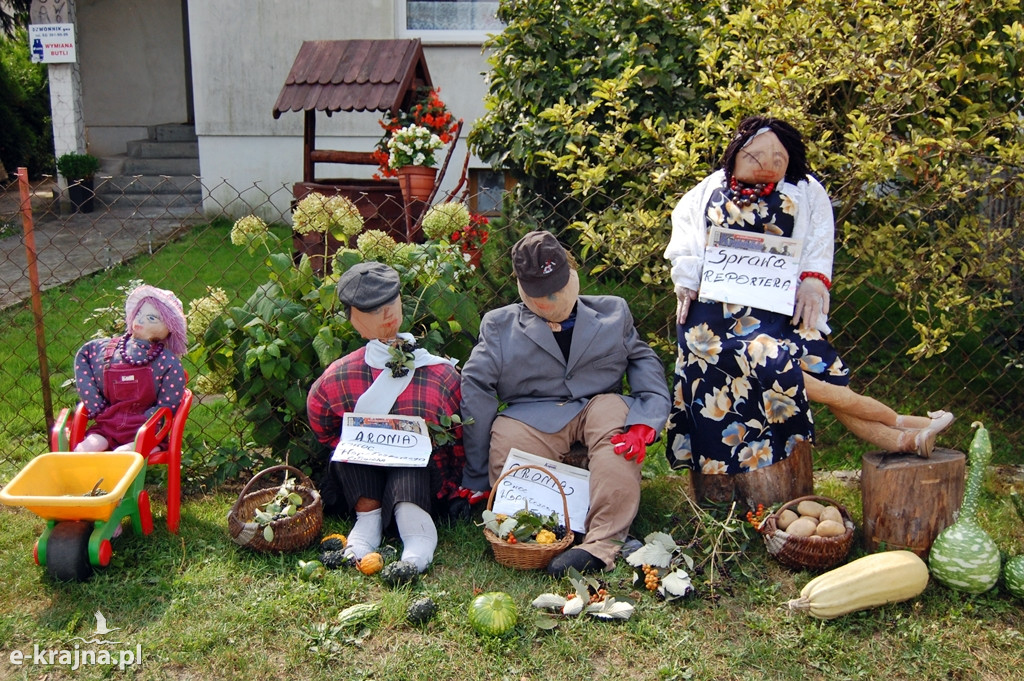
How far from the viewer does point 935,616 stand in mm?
3105

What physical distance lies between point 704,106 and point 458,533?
284 centimetres

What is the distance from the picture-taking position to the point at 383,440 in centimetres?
355

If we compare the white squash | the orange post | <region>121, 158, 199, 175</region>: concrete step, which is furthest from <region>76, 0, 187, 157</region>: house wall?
the white squash

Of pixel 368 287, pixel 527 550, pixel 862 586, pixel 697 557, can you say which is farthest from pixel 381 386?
pixel 862 586

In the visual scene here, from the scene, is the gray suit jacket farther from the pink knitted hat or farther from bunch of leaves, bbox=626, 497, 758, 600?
the pink knitted hat

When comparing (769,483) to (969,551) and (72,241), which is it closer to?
(969,551)

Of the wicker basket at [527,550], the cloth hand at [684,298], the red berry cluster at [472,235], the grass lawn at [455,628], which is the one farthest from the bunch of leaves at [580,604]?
the red berry cluster at [472,235]

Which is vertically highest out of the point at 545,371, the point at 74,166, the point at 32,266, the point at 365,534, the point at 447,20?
the point at 447,20

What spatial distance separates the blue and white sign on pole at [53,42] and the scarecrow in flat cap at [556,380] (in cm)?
831

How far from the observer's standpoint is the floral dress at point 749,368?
341 centimetres

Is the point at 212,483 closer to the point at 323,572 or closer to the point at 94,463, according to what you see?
the point at 94,463

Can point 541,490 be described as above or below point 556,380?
below

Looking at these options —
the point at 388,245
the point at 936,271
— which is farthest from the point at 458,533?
the point at 936,271

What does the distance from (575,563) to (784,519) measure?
80 cm
